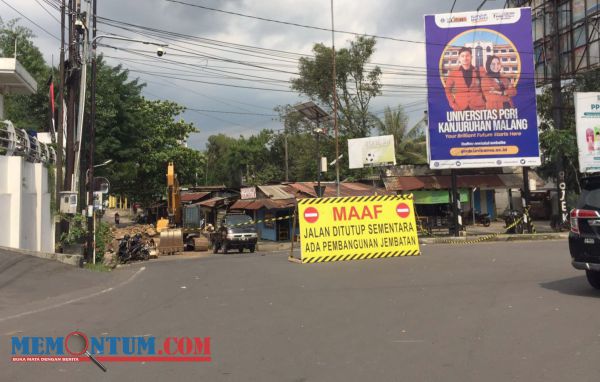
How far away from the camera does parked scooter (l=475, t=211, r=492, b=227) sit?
38500 millimetres

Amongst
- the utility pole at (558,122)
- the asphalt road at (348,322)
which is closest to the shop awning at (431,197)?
the utility pole at (558,122)

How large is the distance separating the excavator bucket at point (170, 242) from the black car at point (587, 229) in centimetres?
2354

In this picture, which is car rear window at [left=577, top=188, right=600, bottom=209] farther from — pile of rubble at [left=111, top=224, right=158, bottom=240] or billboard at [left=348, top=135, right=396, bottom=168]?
billboard at [left=348, top=135, right=396, bottom=168]

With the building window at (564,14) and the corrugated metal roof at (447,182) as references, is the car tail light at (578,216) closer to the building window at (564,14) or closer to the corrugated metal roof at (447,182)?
the corrugated metal roof at (447,182)

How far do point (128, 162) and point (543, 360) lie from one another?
38.7 meters

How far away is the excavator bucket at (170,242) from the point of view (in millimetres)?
29562

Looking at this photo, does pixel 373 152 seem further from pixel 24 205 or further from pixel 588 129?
pixel 24 205

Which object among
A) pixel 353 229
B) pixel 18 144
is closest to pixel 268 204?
pixel 353 229

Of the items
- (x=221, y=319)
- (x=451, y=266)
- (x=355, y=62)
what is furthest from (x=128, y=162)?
(x=221, y=319)

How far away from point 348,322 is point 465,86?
23.2 m

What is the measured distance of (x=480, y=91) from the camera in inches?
1101

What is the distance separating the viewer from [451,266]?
1421 centimetres

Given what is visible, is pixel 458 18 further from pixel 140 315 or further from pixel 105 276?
pixel 140 315

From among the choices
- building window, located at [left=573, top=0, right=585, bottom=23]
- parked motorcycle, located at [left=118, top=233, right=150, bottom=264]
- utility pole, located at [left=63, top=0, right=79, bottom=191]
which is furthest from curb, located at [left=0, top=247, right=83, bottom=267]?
building window, located at [left=573, top=0, right=585, bottom=23]
